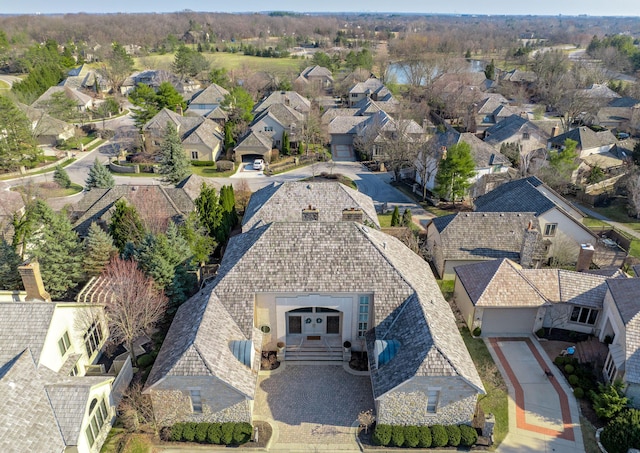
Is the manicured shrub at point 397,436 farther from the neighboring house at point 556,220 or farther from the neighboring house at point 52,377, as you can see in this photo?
the neighboring house at point 556,220

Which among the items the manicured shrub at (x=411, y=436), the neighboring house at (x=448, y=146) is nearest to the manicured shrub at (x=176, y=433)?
the manicured shrub at (x=411, y=436)

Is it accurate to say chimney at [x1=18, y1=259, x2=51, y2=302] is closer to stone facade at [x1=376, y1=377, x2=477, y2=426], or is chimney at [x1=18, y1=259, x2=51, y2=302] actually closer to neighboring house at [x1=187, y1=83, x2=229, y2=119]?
stone facade at [x1=376, y1=377, x2=477, y2=426]

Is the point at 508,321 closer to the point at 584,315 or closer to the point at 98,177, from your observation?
the point at 584,315

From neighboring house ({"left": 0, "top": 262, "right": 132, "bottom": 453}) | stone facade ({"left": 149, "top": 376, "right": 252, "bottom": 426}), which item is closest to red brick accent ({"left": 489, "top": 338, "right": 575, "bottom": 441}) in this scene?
stone facade ({"left": 149, "top": 376, "right": 252, "bottom": 426})

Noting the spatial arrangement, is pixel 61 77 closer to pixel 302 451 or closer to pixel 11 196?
pixel 11 196

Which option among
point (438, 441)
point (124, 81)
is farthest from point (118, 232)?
point (124, 81)
